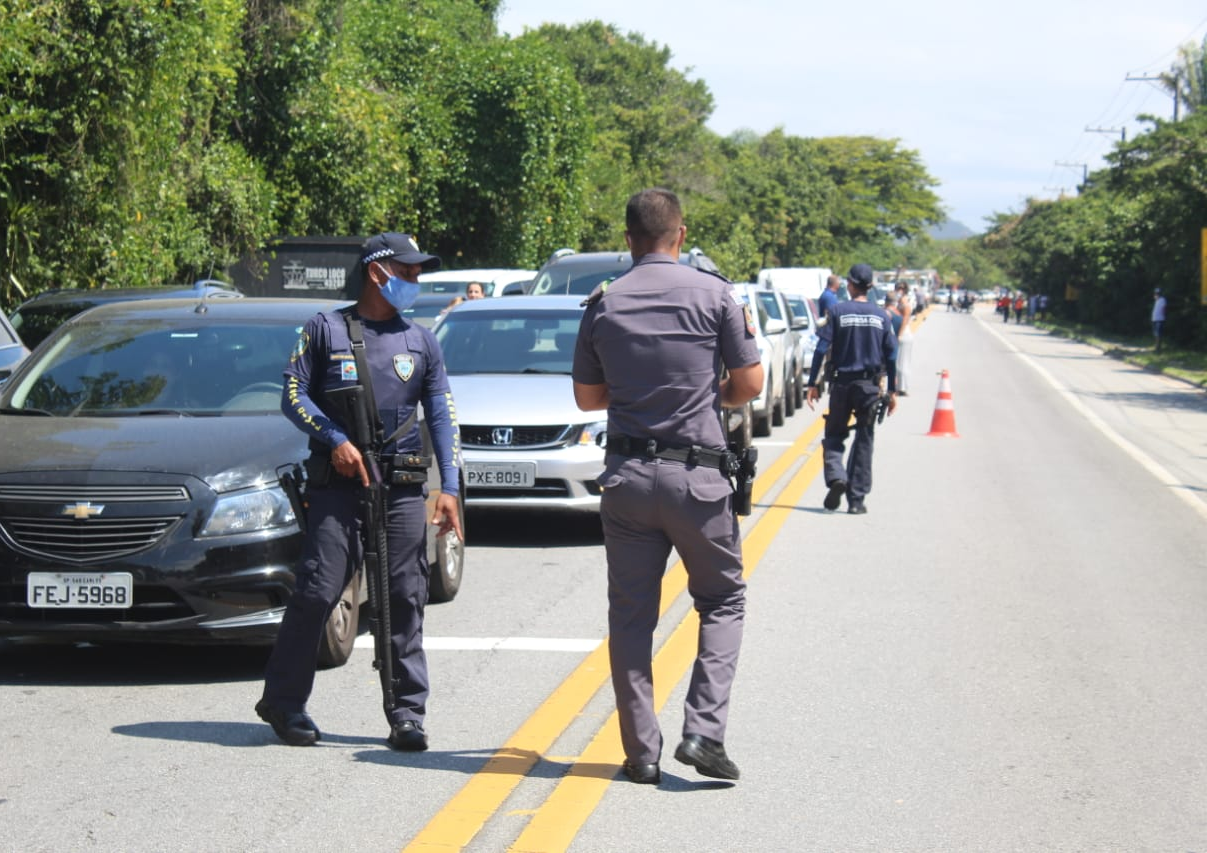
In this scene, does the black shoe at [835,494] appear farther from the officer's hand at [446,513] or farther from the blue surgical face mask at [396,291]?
the blue surgical face mask at [396,291]

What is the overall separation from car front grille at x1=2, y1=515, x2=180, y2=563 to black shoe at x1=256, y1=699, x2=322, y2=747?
1.08 m

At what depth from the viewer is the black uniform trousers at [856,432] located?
1251 cm

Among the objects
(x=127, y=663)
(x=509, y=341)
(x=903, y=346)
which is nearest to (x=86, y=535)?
(x=127, y=663)

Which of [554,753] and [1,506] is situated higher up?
[1,506]

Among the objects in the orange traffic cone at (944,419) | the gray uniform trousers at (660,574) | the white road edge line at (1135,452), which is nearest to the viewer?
the gray uniform trousers at (660,574)

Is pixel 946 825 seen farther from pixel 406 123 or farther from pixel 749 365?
pixel 406 123

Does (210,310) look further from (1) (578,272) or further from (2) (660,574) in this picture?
(1) (578,272)

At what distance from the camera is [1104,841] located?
4.87 m

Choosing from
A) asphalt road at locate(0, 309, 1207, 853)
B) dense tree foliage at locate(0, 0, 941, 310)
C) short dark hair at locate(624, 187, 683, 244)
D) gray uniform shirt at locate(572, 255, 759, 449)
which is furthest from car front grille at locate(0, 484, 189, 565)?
dense tree foliage at locate(0, 0, 941, 310)

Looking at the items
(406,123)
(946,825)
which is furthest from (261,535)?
(406,123)

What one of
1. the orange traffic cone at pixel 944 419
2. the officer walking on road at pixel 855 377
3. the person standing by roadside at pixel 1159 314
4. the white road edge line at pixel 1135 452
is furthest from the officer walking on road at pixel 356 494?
the person standing by roadside at pixel 1159 314

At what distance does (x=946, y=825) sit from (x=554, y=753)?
1464 millimetres

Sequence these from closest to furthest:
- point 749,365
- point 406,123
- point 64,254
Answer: point 749,365, point 64,254, point 406,123

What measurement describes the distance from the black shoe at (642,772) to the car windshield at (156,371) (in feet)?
9.54
